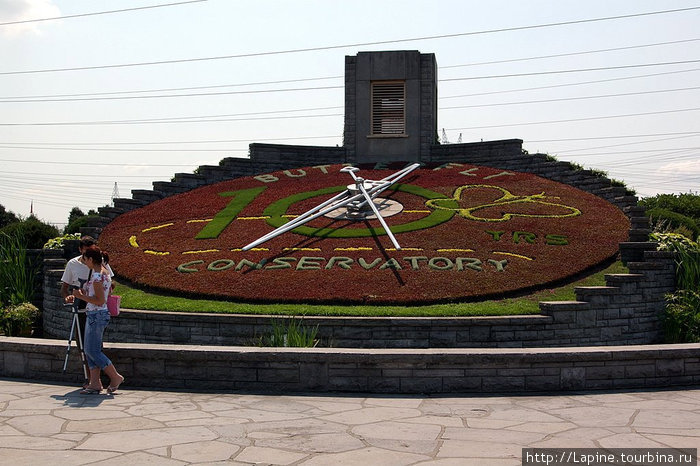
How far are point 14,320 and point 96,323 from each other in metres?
7.73

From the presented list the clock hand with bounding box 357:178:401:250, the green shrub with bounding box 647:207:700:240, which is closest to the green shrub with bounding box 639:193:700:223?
the green shrub with bounding box 647:207:700:240

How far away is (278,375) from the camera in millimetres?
8438

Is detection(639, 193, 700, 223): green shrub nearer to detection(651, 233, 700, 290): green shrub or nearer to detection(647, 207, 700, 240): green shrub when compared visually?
detection(647, 207, 700, 240): green shrub

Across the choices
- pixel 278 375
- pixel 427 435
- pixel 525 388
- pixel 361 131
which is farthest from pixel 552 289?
pixel 361 131

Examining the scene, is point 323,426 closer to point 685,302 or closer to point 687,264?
point 685,302

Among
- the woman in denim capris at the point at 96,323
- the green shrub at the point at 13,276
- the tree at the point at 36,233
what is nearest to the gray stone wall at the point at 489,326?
the green shrub at the point at 13,276

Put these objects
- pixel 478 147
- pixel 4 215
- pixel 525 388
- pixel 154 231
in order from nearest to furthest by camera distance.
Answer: pixel 525 388 → pixel 154 231 → pixel 478 147 → pixel 4 215

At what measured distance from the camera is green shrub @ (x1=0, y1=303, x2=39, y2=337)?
14.9 metres

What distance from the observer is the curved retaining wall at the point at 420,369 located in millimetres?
8359

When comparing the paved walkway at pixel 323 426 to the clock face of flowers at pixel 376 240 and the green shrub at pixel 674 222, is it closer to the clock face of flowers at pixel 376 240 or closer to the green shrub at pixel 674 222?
the clock face of flowers at pixel 376 240

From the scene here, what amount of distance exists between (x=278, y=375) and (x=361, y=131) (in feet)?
63.7

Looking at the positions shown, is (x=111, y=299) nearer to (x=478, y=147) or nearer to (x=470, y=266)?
(x=470, y=266)

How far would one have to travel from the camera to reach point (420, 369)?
8367mm

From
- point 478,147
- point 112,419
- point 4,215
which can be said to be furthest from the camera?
point 4,215
